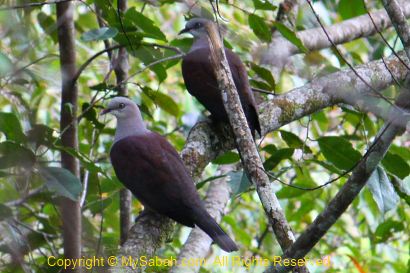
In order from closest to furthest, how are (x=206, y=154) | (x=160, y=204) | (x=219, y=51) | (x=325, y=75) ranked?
(x=219, y=51) → (x=160, y=204) → (x=206, y=154) → (x=325, y=75)

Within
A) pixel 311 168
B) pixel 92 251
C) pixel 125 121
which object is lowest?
pixel 92 251

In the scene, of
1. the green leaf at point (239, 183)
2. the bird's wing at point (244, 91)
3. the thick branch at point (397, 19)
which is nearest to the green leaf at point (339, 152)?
the bird's wing at point (244, 91)

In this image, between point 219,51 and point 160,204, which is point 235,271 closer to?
point 160,204

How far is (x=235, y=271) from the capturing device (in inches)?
216

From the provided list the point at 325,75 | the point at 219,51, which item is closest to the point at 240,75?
the point at 325,75

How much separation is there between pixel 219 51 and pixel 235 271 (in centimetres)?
268

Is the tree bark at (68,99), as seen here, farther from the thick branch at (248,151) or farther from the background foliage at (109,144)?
the thick branch at (248,151)

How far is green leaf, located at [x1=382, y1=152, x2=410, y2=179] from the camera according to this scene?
3.65 m

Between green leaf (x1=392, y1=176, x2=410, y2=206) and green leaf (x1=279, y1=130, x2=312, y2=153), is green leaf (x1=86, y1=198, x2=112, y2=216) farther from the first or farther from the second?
green leaf (x1=392, y1=176, x2=410, y2=206)

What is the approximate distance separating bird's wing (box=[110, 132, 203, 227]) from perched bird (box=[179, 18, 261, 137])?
0.51 metres

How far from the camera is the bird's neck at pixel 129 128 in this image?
4277mm

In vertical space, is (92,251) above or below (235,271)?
below

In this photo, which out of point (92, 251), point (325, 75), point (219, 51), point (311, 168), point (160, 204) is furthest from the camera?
point (311, 168)

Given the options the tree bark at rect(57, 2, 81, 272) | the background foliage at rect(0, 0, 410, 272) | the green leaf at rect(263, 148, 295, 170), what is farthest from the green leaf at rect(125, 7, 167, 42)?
the green leaf at rect(263, 148, 295, 170)
